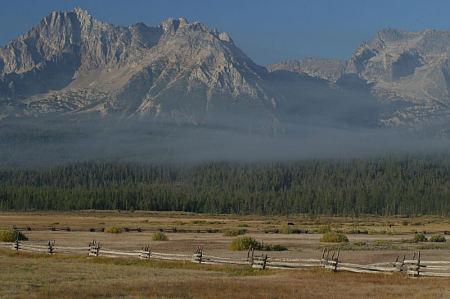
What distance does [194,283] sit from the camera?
33.0m

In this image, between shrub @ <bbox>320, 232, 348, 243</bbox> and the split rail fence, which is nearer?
the split rail fence

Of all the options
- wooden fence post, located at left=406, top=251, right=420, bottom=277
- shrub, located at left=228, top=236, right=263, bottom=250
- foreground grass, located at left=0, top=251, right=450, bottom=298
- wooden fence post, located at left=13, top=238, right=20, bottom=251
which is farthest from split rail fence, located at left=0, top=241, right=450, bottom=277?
shrub, located at left=228, top=236, right=263, bottom=250

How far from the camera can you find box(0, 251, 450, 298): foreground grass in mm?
29031

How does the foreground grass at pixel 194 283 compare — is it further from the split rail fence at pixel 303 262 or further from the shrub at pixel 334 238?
the shrub at pixel 334 238

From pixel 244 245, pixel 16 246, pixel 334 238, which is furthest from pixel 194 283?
pixel 334 238

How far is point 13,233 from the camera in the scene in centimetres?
6906

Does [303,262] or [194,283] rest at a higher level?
[303,262]

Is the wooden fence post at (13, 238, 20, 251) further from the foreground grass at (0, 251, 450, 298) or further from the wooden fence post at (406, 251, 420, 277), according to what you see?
the wooden fence post at (406, 251, 420, 277)

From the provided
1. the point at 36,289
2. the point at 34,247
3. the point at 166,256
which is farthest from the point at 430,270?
the point at 34,247

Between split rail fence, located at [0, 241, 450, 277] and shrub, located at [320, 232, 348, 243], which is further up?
shrub, located at [320, 232, 348, 243]

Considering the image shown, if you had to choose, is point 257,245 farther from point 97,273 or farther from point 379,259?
point 97,273

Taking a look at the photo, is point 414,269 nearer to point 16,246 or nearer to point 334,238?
point 334,238

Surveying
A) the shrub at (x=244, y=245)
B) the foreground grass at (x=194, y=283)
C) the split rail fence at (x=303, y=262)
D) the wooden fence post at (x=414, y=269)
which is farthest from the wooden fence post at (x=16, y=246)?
the wooden fence post at (x=414, y=269)

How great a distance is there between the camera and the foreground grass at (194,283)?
29.0 m
